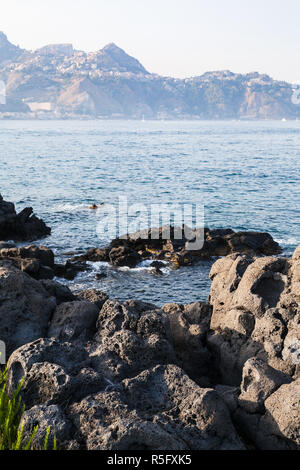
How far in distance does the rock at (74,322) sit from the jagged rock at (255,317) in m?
3.08

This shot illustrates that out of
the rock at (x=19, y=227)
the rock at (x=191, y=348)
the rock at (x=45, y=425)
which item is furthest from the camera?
the rock at (x=19, y=227)

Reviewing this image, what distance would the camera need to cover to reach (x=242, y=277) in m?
13.9

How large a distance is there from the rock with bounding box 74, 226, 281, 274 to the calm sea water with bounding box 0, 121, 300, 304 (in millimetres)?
936

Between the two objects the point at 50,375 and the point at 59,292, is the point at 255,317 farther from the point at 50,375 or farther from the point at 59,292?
the point at 50,375

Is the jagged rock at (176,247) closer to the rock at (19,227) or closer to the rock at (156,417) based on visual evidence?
the rock at (19,227)

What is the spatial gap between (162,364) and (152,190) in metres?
46.4

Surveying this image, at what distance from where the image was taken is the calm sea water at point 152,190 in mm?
25062

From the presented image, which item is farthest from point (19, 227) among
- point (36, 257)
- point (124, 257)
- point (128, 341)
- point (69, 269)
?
point (128, 341)

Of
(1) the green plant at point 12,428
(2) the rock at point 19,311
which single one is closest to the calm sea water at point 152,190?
(2) the rock at point 19,311

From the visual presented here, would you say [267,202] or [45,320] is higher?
[45,320]

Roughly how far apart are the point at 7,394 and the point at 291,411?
4803 mm

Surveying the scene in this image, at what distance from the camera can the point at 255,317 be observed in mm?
12234
